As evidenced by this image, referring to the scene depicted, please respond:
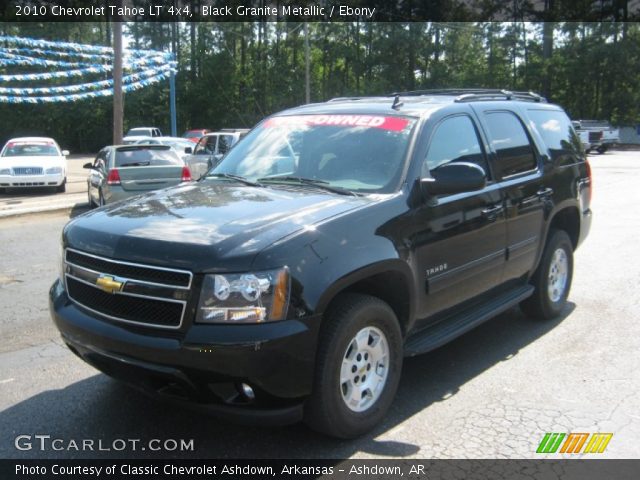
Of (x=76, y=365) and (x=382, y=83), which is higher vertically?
(x=382, y=83)

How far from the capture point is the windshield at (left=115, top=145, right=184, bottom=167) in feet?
41.5

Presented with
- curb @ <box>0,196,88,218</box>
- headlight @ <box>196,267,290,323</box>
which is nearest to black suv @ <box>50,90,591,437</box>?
headlight @ <box>196,267,290,323</box>

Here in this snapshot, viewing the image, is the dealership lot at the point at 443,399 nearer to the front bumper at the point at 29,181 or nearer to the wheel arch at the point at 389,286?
the wheel arch at the point at 389,286

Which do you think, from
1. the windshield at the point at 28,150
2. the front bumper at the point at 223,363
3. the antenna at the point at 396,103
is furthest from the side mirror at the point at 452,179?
the windshield at the point at 28,150

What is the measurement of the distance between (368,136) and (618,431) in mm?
2369

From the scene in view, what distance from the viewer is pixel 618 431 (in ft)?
11.7

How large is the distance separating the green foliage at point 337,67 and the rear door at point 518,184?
149 ft

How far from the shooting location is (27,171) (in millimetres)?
16328

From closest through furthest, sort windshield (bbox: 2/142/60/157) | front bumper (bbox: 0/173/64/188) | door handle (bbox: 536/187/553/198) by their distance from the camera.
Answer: door handle (bbox: 536/187/553/198), front bumper (bbox: 0/173/64/188), windshield (bbox: 2/142/60/157)

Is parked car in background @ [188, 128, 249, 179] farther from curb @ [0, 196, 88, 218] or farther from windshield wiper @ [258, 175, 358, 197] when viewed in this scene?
windshield wiper @ [258, 175, 358, 197]

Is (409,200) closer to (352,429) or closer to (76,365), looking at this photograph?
(352,429)

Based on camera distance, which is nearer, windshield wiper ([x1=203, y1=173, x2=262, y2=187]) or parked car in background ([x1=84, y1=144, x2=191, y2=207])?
windshield wiper ([x1=203, y1=173, x2=262, y2=187])

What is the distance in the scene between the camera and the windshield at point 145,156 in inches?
499

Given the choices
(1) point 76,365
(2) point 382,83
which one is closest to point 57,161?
(1) point 76,365
